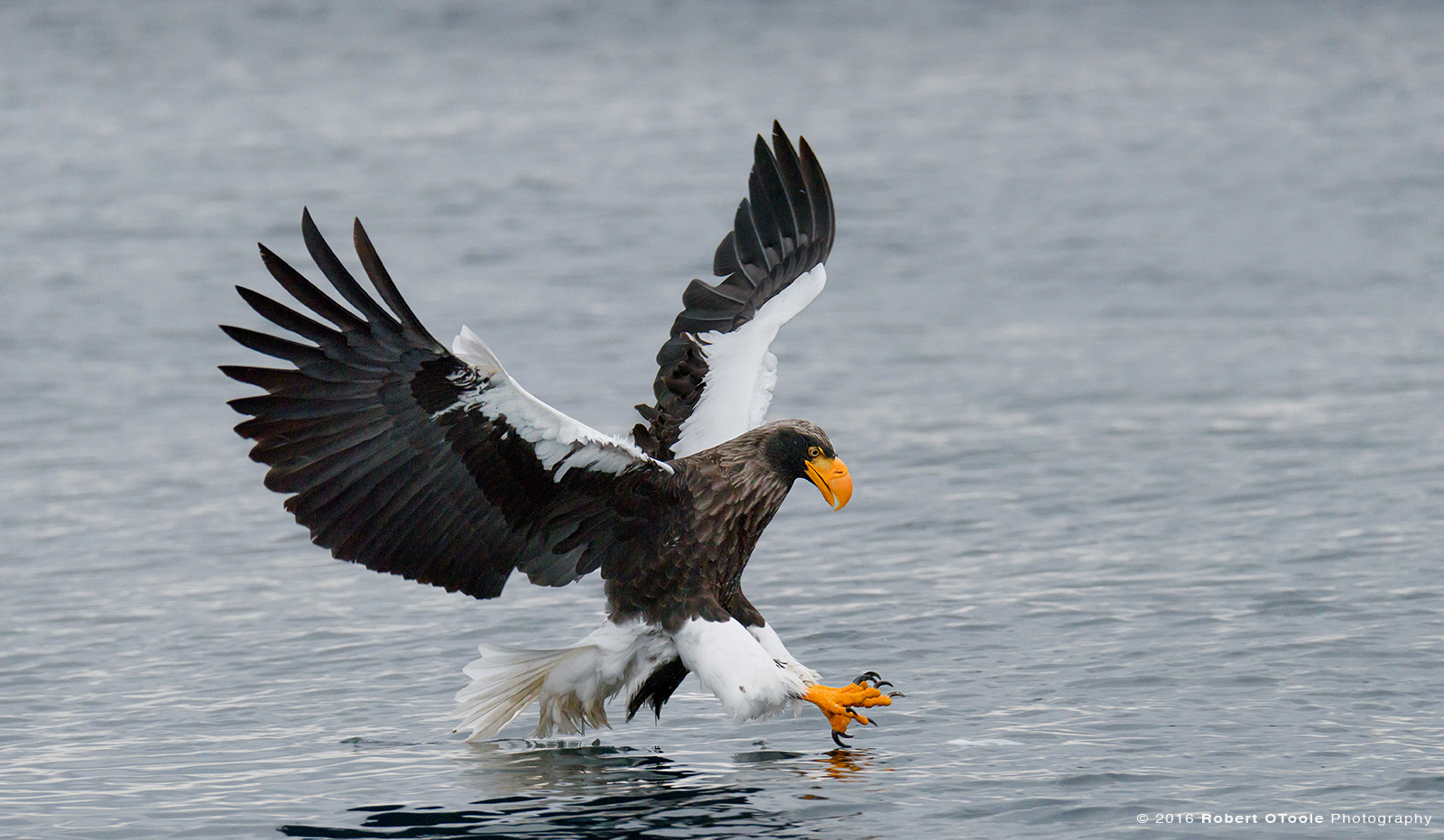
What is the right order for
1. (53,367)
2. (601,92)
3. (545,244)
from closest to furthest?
(53,367) → (545,244) → (601,92)

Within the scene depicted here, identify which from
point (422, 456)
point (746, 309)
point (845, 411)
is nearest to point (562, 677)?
point (422, 456)

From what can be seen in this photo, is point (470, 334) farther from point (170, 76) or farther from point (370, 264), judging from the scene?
point (170, 76)

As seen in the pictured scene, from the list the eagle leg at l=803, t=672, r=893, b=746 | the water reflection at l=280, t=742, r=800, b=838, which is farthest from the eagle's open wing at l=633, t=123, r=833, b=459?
the water reflection at l=280, t=742, r=800, b=838

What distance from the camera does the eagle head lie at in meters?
6.67

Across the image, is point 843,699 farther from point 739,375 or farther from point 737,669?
point 739,375

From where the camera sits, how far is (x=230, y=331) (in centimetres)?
562

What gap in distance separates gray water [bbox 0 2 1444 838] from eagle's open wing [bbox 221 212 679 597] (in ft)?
2.31

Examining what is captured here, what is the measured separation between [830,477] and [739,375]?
0.91 m

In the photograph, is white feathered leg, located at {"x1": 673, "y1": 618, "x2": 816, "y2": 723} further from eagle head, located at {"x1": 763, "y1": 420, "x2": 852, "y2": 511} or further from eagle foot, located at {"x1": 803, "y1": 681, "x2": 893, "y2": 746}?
eagle head, located at {"x1": 763, "y1": 420, "x2": 852, "y2": 511}

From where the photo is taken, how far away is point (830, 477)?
263 inches

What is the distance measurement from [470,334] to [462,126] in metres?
16.0

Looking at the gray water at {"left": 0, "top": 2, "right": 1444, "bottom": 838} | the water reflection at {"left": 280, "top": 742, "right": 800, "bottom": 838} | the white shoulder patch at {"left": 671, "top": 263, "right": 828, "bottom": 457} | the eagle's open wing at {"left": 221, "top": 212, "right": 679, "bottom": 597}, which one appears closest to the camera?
the water reflection at {"left": 280, "top": 742, "right": 800, "bottom": 838}

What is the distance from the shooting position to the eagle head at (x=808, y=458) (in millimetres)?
6668

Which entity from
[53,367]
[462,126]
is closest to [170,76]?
[462,126]
